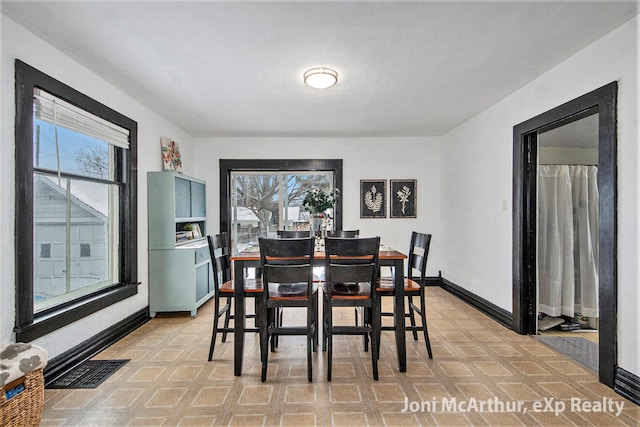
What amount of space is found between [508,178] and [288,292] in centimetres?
267

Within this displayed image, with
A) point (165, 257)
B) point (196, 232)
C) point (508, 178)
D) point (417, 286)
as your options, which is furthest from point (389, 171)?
point (165, 257)

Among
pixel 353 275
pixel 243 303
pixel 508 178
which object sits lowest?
Result: pixel 243 303

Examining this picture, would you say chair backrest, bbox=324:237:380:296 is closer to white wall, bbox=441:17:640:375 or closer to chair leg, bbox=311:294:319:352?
chair leg, bbox=311:294:319:352

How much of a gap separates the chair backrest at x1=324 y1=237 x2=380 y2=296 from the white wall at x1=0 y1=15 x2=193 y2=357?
2.04 metres

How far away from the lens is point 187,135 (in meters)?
4.92

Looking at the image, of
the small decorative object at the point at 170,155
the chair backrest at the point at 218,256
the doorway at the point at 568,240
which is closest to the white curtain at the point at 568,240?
the doorway at the point at 568,240

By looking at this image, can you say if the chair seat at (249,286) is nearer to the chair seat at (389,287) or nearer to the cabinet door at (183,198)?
the chair seat at (389,287)

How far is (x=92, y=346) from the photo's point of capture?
2.73m

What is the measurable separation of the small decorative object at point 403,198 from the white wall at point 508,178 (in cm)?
48

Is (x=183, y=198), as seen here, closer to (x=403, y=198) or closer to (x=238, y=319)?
(x=238, y=319)

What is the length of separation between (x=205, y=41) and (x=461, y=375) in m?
3.06

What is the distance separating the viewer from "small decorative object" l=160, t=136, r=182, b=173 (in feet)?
13.4

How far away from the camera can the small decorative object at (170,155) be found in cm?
408

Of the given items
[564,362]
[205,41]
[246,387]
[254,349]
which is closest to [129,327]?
[254,349]
